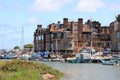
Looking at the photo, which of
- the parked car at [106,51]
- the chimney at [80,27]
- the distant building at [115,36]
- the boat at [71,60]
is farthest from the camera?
the chimney at [80,27]

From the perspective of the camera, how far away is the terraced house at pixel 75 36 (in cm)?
15388

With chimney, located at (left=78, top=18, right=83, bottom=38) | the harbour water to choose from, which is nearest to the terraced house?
chimney, located at (left=78, top=18, right=83, bottom=38)

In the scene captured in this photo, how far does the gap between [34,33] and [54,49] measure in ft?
72.7

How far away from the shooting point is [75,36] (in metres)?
156

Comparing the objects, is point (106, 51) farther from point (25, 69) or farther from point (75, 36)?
point (25, 69)

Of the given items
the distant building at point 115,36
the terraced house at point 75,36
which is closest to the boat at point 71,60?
the distant building at point 115,36

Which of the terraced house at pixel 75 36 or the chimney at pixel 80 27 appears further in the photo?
the chimney at pixel 80 27

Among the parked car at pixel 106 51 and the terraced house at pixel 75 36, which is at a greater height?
the terraced house at pixel 75 36

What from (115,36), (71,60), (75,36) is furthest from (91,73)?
(75,36)

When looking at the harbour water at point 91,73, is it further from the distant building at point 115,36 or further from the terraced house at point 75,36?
the terraced house at point 75,36

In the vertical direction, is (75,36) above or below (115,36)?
above

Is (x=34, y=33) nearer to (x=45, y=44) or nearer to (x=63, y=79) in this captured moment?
(x=45, y=44)

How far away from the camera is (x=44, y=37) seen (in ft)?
549

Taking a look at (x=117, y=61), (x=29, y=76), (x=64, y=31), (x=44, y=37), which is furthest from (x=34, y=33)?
(x=29, y=76)
